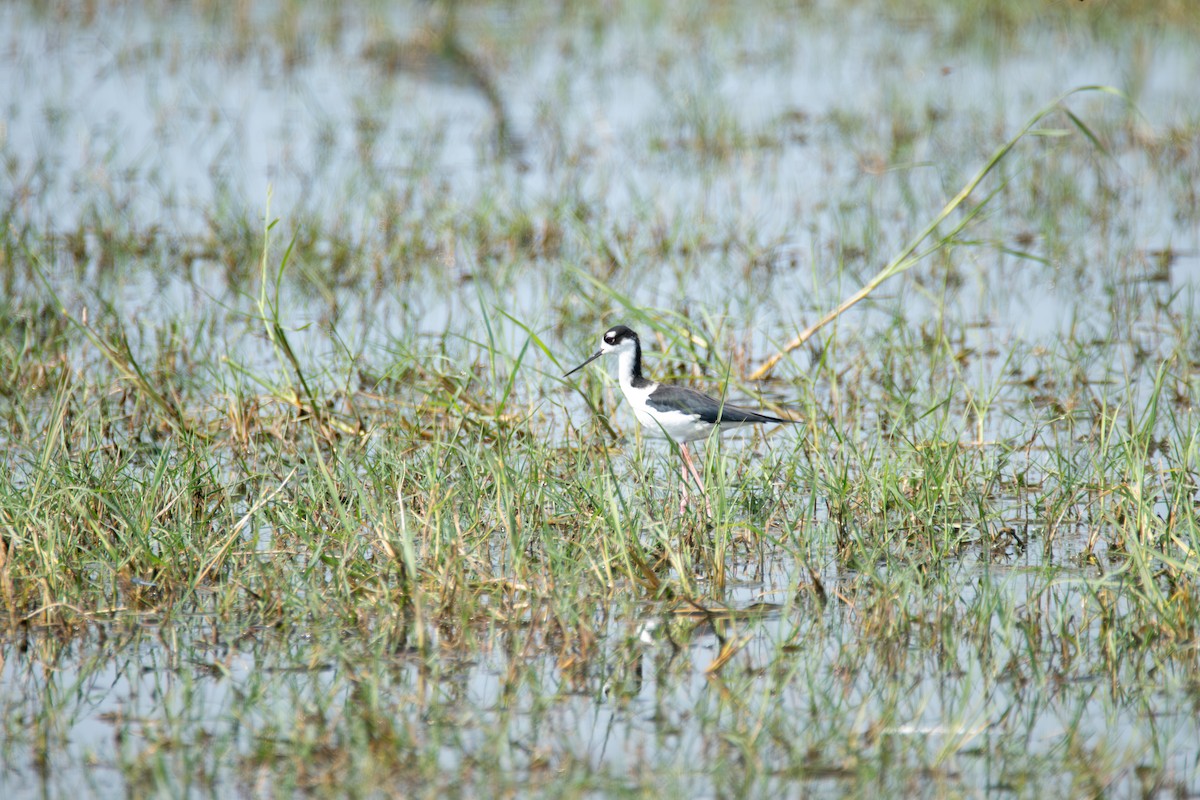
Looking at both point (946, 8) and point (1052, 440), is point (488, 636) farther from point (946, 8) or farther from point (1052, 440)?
point (946, 8)

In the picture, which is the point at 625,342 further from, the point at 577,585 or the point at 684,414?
the point at 577,585

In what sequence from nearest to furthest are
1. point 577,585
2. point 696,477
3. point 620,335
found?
point 577,585, point 696,477, point 620,335

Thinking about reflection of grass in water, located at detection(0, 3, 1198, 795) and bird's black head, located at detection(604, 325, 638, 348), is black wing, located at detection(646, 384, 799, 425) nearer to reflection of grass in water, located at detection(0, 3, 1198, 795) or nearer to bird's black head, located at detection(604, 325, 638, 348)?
reflection of grass in water, located at detection(0, 3, 1198, 795)

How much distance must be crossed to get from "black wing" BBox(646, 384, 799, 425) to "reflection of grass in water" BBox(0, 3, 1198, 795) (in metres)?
0.26

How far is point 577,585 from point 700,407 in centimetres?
135

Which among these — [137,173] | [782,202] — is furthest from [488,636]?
[137,173]

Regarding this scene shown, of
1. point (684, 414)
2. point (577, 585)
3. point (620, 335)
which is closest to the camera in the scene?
point (577, 585)

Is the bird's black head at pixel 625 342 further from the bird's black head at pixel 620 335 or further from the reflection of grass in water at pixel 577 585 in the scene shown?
the reflection of grass in water at pixel 577 585

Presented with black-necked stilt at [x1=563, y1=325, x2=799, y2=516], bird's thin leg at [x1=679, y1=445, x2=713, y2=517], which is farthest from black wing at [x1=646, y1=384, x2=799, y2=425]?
bird's thin leg at [x1=679, y1=445, x2=713, y2=517]

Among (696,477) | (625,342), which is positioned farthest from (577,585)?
(625,342)

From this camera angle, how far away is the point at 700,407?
5.65 meters

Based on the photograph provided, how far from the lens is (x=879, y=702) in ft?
13.0

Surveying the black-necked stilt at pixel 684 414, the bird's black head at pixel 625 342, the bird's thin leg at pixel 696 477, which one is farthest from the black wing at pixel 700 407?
the bird's black head at pixel 625 342

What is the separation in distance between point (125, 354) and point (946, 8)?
1317cm
